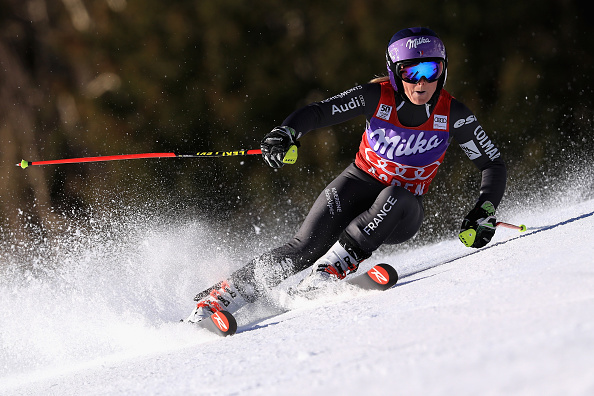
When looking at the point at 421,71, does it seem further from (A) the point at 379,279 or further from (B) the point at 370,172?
(A) the point at 379,279

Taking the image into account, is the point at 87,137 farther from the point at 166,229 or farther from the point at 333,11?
the point at 333,11

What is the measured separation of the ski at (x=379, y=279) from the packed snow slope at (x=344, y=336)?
0.05m

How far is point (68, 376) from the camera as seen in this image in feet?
5.88

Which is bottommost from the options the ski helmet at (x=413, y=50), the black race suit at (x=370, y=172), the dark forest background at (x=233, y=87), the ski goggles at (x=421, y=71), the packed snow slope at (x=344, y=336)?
the packed snow slope at (x=344, y=336)

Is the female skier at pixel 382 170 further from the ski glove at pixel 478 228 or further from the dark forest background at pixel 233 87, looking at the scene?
the dark forest background at pixel 233 87

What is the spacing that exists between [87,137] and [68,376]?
12.9 feet

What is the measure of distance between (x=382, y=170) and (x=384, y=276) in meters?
0.62

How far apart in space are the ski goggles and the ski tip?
78 cm

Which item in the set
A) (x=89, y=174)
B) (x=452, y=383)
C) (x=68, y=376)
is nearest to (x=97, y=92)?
(x=89, y=174)

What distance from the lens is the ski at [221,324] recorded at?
196 cm

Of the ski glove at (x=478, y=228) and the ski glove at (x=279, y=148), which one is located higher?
the ski glove at (x=279, y=148)

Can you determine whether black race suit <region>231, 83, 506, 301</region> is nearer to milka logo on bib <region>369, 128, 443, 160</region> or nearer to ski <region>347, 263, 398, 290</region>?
milka logo on bib <region>369, 128, 443, 160</region>

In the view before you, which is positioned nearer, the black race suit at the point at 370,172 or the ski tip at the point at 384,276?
the ski tip at the point at 384,276

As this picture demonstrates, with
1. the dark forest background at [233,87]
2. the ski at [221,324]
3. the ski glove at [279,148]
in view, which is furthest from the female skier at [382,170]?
the dark forest background at [233,87]
